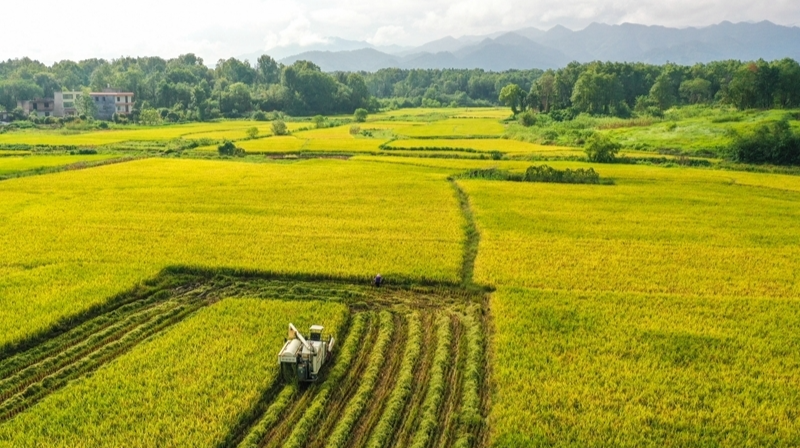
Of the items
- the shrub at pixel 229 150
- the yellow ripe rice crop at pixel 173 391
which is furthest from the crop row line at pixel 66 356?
the shrub at pixel 229 150

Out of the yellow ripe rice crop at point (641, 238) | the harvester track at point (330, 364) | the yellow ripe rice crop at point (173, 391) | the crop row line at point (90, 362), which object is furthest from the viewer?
the yellow ripe rice crop at point (641, 238)

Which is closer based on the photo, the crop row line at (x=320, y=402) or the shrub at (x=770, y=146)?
the crop row line at (x=320, y=402)

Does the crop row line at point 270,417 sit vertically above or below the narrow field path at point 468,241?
below

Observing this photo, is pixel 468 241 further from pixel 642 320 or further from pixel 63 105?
pixel 63 105

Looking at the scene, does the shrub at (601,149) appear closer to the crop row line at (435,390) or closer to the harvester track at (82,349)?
the crop row line at (435,390)

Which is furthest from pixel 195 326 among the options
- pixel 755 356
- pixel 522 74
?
pixel 522 74

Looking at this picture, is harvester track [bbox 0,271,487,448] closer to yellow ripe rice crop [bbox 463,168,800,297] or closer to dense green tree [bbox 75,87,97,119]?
yellow ripe rice crop [bbox 463,168,800,297]
